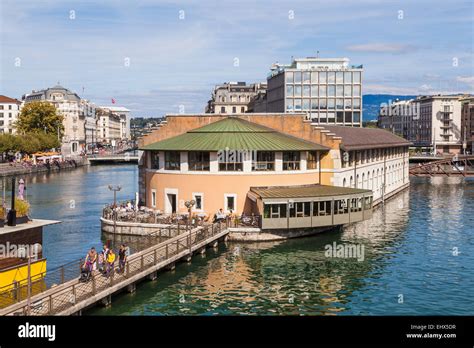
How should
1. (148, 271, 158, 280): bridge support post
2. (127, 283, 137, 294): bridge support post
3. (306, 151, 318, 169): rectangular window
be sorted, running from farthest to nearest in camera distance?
(306, 151, 318, 169): rectangular window, (148, 271, 158, 280): bridge support post, (127, 283, 137, 294): bridge support post

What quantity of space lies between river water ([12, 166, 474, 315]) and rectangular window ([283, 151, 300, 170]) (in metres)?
7.71

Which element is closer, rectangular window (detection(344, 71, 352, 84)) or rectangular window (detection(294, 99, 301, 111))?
rectangular window (detection(344, 71, 352, 84))

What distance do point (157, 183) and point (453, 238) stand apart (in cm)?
2785

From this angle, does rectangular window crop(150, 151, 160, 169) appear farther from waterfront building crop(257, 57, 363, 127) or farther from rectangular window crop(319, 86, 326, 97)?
rectangular window crop(319, 86, 326, 97)

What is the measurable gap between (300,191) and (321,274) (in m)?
14.3

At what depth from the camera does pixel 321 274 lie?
1506 inches

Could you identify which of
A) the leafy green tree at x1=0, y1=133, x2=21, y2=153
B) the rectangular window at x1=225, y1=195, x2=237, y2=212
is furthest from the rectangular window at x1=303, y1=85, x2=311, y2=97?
the rectangular window at x1=225, y1=195, x2=237, y2=212

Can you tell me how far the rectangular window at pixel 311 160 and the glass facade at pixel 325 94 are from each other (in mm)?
94877

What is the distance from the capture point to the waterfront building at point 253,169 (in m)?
49.3

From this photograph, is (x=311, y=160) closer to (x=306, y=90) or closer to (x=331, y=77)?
(x=306, y=90)

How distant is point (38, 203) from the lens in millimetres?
77750

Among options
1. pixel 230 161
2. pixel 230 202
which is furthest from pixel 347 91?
pixel 230 202

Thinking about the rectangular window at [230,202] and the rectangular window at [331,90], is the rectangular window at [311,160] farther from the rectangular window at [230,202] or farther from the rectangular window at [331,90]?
the rectangular window at [331,90]

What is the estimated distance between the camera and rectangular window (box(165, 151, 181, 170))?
55.9 m
